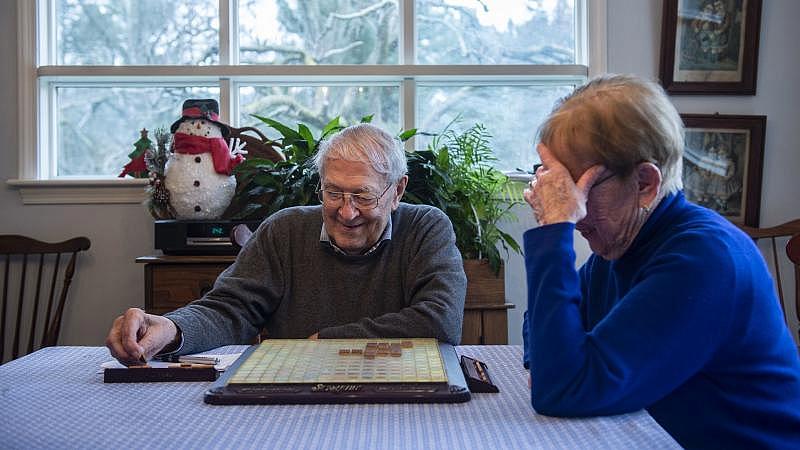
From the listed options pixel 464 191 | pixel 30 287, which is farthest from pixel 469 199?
pixel 30 287

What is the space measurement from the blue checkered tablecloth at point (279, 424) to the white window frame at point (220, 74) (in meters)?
2.15

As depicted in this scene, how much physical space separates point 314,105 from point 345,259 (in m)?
1.55

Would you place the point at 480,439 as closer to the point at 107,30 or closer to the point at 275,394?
the point at 275,394

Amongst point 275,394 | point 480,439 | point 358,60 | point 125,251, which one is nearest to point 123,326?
point 275,394

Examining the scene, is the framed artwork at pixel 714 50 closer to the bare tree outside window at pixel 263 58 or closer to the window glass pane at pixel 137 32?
the bare tree outside window at pixel 263 58

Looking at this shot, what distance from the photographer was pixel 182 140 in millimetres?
2879

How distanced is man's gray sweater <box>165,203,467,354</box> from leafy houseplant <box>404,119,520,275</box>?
763mm

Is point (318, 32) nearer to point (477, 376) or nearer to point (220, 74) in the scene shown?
point (220, 74)

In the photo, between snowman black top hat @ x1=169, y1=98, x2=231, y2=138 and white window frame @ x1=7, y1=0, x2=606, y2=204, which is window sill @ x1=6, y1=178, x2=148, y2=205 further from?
snowman black top hat @ x1=169, y1=98, x2=231, y2=138

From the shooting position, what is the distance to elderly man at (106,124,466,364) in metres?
1.91

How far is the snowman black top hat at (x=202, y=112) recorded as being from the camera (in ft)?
9.55

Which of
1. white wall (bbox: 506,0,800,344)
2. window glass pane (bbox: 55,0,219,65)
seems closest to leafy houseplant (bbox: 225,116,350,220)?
window glass pane (bbox: 55,0,219,65)

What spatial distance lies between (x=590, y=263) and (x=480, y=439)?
554mm

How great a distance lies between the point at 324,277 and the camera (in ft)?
6.51
